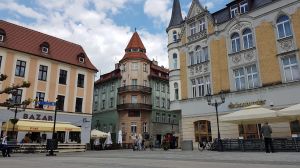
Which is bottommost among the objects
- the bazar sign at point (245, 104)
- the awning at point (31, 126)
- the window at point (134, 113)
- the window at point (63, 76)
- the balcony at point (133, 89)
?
the awning at point (31, 126)

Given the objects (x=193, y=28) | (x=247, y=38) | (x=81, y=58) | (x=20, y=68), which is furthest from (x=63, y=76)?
(x=247, y=38)

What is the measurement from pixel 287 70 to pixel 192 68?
966 cm

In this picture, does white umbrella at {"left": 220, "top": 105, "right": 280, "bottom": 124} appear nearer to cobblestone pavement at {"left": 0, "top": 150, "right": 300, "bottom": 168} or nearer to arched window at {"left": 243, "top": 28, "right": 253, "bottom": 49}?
cobblestone pavement at {"left": 0, "top": 150, "right": 300, "bottom": 168}

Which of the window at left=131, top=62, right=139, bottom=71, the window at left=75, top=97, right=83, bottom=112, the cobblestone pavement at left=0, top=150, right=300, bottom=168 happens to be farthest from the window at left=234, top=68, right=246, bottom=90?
the window at left=131, top=62, right=139, bottom=71

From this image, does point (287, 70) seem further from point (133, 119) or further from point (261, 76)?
point (133, 119)

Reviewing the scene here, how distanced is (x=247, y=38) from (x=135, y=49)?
31.1 meters

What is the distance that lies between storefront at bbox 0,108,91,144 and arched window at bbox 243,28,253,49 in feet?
60.8

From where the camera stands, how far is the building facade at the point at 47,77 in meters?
30.3

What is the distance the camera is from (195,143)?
2622 cm

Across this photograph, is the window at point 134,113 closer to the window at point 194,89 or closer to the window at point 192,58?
the window at point 194,89

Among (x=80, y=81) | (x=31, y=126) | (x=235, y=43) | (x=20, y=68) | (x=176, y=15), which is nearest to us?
(x=31, y=126)

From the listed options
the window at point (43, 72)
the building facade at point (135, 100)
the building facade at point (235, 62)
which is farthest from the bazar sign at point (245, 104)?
the building facade at point (135, 100)

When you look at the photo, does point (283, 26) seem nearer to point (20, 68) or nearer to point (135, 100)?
point (20, 68)

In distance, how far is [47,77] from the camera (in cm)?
3322
